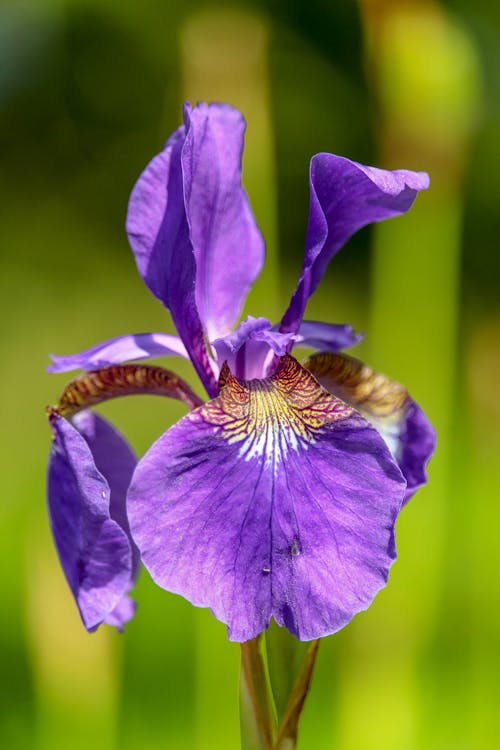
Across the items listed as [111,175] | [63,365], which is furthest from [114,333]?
[63,365]

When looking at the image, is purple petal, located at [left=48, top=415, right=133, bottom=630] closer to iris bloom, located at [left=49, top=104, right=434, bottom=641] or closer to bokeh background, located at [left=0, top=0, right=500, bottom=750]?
A: iris bloom, located at [left=49, top=104, right=434, bottom=641]

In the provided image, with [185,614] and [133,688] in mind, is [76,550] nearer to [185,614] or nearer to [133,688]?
[133,688]

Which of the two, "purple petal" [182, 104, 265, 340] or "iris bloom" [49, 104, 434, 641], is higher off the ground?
"purple petal" [182, 104, 265, 340]

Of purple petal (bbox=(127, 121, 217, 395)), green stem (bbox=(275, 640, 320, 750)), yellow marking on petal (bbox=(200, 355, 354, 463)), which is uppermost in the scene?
purple petal (bbox=(127, 121, 217, 395))

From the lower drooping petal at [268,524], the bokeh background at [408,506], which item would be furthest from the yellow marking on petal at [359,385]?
the bokeh background at [408,506]

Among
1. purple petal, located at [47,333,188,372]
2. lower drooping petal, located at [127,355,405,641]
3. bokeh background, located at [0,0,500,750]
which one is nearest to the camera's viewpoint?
lower drooping petal, located at [127,355,405,641]

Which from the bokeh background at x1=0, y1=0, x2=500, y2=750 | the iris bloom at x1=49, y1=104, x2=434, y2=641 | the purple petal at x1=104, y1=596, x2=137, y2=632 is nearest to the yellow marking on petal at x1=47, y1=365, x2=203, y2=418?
the iris bloom at x1=49, y1=104, x2=434, y2=641

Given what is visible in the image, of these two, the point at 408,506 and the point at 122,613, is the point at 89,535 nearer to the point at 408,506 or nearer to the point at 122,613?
the point at 122,613

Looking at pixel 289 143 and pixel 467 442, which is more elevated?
pixel 289 143
